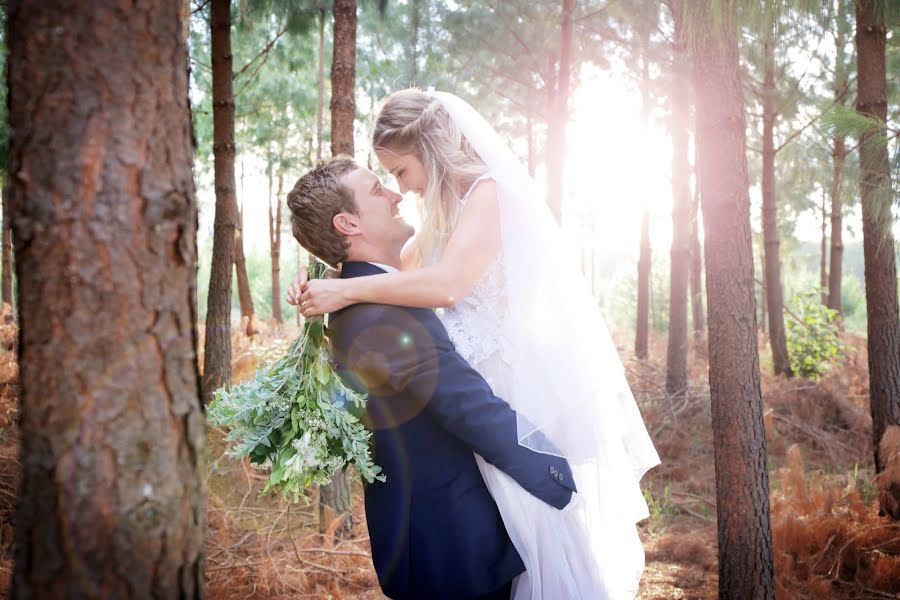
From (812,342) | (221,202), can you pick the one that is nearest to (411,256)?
(221,202)

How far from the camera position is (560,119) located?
8.91 m

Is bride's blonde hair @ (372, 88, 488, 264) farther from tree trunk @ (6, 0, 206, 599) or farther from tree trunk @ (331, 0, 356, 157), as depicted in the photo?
tree trunk @ (331, 0, 356, 157)

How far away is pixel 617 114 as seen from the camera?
47.4 ft

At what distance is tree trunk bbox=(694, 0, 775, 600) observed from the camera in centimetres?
349

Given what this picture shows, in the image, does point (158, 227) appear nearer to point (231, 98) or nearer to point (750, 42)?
point (231, 98)

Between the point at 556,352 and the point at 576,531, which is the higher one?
the point at 556,352

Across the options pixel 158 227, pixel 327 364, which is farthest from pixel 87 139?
pixel 327 364

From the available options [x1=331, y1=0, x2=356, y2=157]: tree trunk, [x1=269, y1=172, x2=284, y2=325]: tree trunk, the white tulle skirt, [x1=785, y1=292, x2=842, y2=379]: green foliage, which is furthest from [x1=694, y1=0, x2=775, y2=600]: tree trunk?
[x1=269, y1=172, x2=284, y2=325]: tree trunk

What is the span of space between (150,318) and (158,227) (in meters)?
0.16

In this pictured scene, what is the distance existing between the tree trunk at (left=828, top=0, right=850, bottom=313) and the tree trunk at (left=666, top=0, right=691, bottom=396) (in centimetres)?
205

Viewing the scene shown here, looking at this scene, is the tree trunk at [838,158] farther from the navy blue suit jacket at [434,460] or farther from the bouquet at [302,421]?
the bouquet at [302,421]

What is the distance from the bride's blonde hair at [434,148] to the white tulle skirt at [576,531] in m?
0.58

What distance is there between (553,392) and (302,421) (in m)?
0.80

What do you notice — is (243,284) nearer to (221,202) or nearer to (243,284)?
(243,284)
